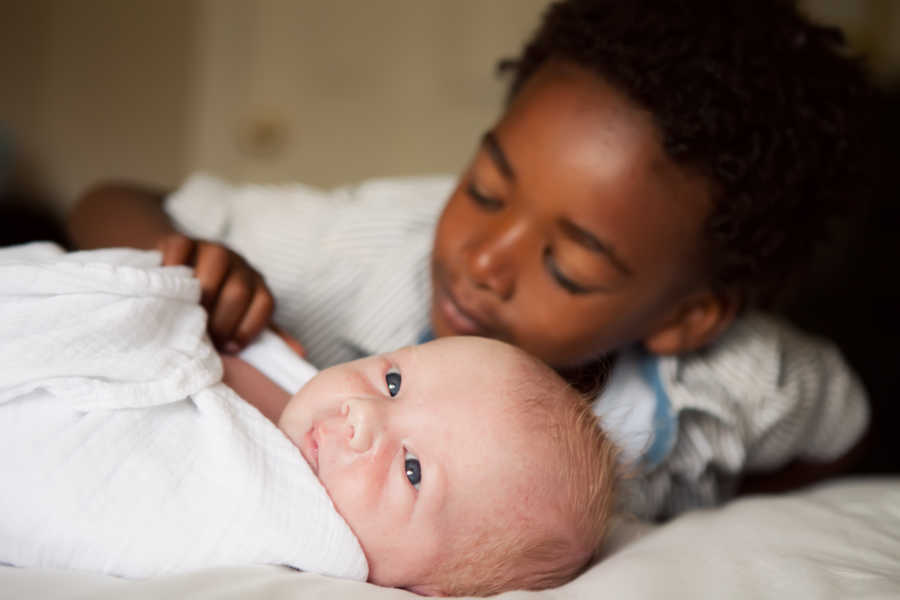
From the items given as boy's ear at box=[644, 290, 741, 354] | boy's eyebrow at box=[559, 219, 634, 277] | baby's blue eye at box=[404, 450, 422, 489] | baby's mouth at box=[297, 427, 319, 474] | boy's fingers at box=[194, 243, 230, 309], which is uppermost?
boy's eyebrow at box=[559, 219, 634, 277]

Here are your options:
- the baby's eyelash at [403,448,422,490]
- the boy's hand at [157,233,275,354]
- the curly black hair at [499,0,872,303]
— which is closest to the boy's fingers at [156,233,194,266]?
the boy's hand at [157,233,275,354]

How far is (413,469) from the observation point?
605 millimetres

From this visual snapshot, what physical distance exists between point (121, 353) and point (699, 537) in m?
0.53

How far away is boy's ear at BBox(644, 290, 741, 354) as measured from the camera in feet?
3.51

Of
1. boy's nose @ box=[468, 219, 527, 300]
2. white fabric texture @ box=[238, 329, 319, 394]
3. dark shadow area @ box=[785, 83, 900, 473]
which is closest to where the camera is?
white fabric texture @ box=[238, 329, 319, 394]

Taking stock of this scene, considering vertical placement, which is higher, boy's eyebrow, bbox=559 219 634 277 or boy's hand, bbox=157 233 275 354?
boy's eyebrow, bbox=559 219 634 277

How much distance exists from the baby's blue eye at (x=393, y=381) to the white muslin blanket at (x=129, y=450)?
0.33ft

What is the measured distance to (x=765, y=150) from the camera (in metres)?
1.00

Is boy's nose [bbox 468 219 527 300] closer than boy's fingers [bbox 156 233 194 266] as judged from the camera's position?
No

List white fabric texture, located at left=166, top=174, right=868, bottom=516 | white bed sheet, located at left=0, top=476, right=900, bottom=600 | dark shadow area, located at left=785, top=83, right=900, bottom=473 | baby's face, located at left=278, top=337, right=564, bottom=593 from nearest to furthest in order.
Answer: white bed sheet, located at left=0, top=476, right=900, bottom=600 → baby's face, located at left=278, top=337, right=564, bottom=593 → white fabric texture, located at left=166, top=174, right=868, bottom=516 → dark shadow area, located at left=785, top=83, right=900, bottom=473

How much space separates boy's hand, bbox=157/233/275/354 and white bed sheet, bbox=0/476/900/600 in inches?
11.6

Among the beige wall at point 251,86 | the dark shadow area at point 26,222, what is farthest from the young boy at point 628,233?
the beige wall at point 251,86

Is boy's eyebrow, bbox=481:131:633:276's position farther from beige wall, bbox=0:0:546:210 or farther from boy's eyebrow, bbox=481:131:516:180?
beige wall, bbox=0:0:546:210

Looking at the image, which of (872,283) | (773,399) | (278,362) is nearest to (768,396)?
(773,399)
